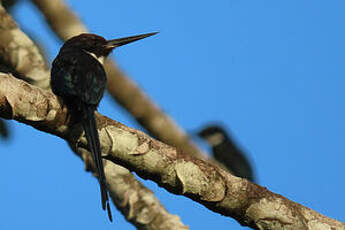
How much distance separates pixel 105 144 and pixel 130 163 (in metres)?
0.12

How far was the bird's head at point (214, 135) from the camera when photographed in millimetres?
4023

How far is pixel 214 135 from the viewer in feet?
13.3

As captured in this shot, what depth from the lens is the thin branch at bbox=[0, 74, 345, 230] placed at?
2.09 metres

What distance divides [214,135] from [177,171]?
1861 mm

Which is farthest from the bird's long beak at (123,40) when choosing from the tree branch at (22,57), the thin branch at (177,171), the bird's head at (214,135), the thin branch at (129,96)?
the thin branch at (177,171)

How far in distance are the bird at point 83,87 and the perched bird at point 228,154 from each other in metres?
1.01

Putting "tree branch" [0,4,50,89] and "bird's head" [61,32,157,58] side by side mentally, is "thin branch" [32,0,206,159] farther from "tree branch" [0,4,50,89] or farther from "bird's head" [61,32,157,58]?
"tree branch" [0,4,50,89]

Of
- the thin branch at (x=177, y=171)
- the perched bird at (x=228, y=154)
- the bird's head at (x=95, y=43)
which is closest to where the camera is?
the thin branch at (x=177, y=171)

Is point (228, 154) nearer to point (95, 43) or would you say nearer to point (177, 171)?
point (95, 43)

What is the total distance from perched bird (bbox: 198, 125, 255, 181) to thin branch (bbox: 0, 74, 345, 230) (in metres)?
1.61

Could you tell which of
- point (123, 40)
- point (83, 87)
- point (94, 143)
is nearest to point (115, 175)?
point (83, 87)

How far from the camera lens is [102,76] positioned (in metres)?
2.78

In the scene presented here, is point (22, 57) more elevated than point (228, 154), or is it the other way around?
point (228, 154)

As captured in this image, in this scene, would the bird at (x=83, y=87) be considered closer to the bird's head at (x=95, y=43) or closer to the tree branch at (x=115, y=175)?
the bird's head at (x=95, y=43)
